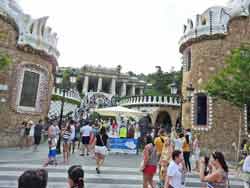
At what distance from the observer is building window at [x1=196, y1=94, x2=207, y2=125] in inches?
665

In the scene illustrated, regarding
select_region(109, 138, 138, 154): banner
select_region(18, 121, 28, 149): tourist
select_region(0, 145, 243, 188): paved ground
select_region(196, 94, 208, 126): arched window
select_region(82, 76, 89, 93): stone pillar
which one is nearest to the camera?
select_region(0, 145, 243, 188): paved ground

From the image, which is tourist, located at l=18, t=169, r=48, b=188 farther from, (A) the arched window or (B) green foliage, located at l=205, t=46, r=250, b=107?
(A) the arched window

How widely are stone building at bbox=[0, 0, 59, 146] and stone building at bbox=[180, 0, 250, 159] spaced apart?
10058 mm

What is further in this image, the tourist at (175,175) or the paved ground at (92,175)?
the paved ground at (92,175)

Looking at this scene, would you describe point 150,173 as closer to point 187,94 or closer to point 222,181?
point 222,181

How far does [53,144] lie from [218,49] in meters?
12.8

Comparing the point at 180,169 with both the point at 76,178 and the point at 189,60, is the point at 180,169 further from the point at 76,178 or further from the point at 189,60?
the point at 189,60

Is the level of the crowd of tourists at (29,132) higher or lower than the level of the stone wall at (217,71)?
lower

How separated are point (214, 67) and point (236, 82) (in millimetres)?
4896

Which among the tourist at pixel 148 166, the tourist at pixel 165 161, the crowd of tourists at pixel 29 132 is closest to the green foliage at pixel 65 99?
the crowd of tourists at pixel 29 132

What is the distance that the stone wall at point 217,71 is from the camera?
16125 millimetres

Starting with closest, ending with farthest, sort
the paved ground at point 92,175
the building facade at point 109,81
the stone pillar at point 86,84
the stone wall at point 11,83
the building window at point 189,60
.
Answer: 1. the paved ground at point 92,175
2. the stone wall at point 11,83
3. the building window at point 189,60
4. the stone pillar at point 86,84
5. the building facade at point 109,81

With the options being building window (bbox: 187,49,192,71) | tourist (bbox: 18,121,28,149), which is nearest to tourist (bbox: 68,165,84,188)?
tourist (bbox: 18,121,28,149)

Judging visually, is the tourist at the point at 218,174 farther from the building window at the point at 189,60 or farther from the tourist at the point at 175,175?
the building window at the point at 189,60
